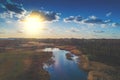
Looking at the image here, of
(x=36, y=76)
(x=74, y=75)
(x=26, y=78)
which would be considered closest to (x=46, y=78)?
(x=36, y=76)

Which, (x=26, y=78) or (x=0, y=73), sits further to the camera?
(x=0, y=73)

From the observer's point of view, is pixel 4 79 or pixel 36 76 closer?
pixel 4 79

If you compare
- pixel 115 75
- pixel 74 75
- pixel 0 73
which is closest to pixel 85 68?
pixel 74 75

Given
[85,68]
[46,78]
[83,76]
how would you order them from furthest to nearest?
[85,68]
[83,76]
[46,78]

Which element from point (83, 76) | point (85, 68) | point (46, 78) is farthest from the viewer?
point (85, 68)

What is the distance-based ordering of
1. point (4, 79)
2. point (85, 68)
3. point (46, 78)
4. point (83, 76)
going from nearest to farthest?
1. point (4, 79)
2. point (46, 78)
3. point (83, 76)
4. point (85, 68)

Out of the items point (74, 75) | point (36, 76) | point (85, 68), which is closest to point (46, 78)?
point (36, 76)

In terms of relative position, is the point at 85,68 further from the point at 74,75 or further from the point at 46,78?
the point at 46,78

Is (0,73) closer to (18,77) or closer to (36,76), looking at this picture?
(18,77)

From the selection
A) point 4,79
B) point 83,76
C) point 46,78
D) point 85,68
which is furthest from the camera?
point 85,68
